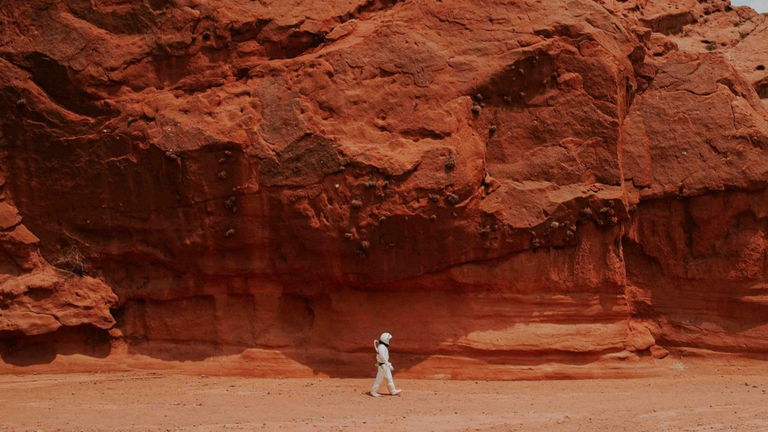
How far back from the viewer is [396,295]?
560 inches

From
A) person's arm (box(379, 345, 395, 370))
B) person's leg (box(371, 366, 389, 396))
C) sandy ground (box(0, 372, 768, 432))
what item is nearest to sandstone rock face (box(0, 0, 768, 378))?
sandy ground (box(0, 372, 768, 432))

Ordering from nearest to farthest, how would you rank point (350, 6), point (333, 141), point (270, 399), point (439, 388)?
point (270, 399), point (439, 388), point (333, 141), point (350, 6)

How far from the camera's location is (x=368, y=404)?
38.8ft

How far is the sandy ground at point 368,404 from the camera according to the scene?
1053 centimetres

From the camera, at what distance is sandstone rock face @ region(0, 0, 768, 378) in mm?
13961

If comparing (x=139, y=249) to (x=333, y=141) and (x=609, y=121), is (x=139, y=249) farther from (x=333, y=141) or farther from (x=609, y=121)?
(x=609, y=121)

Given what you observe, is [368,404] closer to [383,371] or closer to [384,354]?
[383,371]

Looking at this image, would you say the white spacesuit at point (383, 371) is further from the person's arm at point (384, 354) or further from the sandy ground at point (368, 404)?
the sandy ground at point (368, 404)

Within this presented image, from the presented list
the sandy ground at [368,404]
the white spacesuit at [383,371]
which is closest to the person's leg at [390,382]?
the white spacesuit at [383,371]

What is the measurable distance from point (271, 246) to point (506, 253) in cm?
333

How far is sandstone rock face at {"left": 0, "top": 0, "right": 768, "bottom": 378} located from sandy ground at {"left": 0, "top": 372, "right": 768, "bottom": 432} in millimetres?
773

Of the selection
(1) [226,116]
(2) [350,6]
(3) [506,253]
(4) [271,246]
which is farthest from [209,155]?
(3) [506,253]

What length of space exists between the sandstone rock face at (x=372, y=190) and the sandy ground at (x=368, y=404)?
773mm

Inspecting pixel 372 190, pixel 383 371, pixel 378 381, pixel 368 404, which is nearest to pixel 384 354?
pixel 383 371
